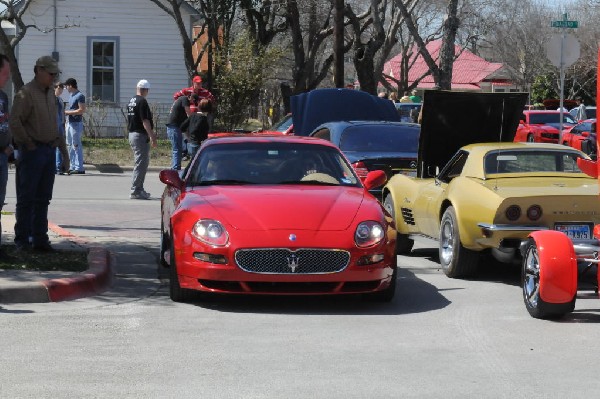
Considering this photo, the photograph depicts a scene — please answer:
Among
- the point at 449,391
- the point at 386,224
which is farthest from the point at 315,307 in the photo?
the point at 449,391

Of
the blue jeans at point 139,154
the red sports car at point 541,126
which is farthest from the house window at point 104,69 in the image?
the blue jeans at point 139,154

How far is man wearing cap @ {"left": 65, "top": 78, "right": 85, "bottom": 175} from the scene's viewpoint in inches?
950

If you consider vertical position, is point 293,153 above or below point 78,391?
above

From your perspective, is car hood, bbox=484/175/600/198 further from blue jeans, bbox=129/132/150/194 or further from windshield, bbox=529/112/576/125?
windshield, bbox=529/112/576/125

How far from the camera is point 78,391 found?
6.51 meters

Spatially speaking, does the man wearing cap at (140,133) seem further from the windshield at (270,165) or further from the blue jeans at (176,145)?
the windshield at (270,165)

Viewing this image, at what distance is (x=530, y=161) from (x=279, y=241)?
3501 mm

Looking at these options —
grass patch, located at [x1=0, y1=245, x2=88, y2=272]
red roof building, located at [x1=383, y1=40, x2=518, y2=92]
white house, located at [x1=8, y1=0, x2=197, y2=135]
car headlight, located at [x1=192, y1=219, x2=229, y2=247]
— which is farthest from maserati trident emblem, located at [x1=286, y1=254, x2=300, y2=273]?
red roof building, located at [x1=383, y1=40, x2=518, y2=92]

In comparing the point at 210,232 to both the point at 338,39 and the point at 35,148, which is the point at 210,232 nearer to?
the point at 35,148

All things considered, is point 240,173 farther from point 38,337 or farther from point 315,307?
point 38,337

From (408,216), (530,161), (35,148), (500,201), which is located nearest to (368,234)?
(500,201)

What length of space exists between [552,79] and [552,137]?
111 ft

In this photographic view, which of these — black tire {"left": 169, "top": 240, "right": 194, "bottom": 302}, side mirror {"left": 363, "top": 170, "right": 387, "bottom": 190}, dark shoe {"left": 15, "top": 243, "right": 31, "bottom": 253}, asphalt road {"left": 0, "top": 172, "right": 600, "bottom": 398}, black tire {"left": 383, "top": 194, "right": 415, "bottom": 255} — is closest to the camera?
asphalt road {"left": 0, "top": 172, "right": 600, "bottom": 398}

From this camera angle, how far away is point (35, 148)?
11.2 metres
